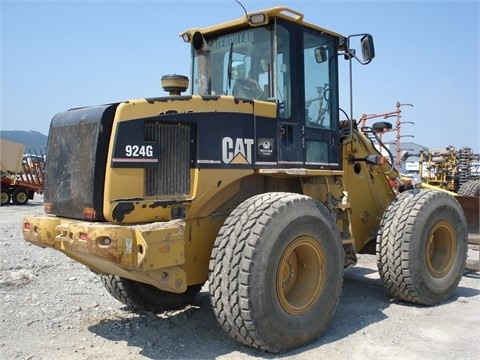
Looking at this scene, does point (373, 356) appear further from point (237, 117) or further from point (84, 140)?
point (84, 140)

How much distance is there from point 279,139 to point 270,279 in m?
1.45

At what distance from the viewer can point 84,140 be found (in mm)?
4156

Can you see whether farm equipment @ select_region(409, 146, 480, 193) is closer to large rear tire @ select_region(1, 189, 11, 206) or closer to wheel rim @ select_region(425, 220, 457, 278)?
wheel rim @ select_region(425, 220, 457, 278)

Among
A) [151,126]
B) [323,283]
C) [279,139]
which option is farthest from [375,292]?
[151,126]

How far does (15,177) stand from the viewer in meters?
22.2

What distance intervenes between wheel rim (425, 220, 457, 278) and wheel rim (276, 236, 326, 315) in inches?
78.3

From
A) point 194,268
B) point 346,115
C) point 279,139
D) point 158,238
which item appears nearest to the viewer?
point 158,238

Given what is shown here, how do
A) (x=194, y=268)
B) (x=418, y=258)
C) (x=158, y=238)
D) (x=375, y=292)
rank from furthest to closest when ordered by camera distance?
(x=375, y=292)
(x=418, y=258)
(x=194, y=268)
(x=158, y=238)

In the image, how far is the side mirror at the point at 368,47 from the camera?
539cm

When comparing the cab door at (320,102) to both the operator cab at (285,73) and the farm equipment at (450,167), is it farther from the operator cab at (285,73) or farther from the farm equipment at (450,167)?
the farm equipment at (450,167)

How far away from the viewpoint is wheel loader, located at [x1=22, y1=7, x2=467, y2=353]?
3941 millimetres

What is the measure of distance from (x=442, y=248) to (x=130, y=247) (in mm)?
4022

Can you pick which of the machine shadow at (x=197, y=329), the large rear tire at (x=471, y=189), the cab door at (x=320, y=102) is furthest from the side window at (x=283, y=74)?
the large rear tire at (x=471, y=189)

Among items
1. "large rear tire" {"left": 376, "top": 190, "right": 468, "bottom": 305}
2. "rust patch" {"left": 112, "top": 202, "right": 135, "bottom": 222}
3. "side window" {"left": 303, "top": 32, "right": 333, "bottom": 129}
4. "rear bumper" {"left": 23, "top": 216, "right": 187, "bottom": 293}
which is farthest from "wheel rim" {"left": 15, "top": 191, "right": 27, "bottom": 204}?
"rust patch" {"left": 112, "top": 202, "right": 135, "bottom": 222}
